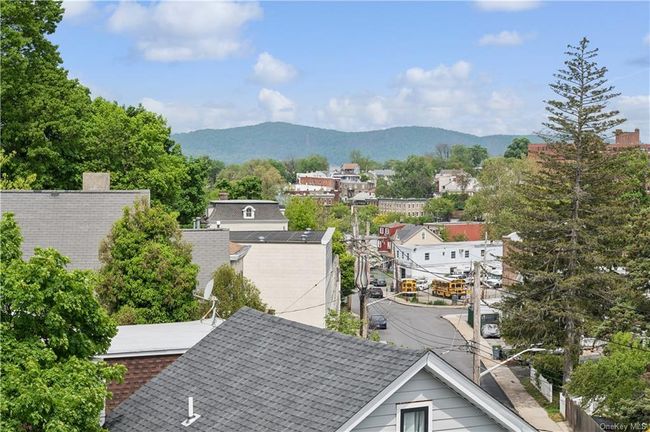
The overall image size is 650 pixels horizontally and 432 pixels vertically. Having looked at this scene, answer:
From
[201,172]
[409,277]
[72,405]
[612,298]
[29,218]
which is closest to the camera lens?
[72,405]

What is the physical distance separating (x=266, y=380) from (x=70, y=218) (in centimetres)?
1999

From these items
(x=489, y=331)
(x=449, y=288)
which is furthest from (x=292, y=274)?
(x=449, y=288)

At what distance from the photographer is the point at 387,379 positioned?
1314cm

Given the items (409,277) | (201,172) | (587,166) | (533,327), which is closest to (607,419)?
(533,327)

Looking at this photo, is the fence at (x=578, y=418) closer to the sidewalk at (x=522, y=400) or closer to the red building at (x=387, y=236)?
the sidewalk at (x=522, y=400)

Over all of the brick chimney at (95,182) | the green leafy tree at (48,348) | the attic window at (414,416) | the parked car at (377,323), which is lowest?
the parked car at (377,323)

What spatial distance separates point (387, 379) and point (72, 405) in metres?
4.37

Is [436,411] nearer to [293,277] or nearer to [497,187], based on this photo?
[293,277]

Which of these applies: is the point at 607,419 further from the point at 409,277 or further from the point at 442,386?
the point at 409,277

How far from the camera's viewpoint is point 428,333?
61.3m

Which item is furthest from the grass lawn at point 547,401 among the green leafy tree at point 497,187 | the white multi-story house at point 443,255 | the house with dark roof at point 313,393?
the green leafy tree at point 497,187

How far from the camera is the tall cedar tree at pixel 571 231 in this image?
44375 mm

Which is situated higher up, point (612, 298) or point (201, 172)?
point (201, 172)

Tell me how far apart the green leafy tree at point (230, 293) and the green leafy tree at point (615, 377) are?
41.9 ft
